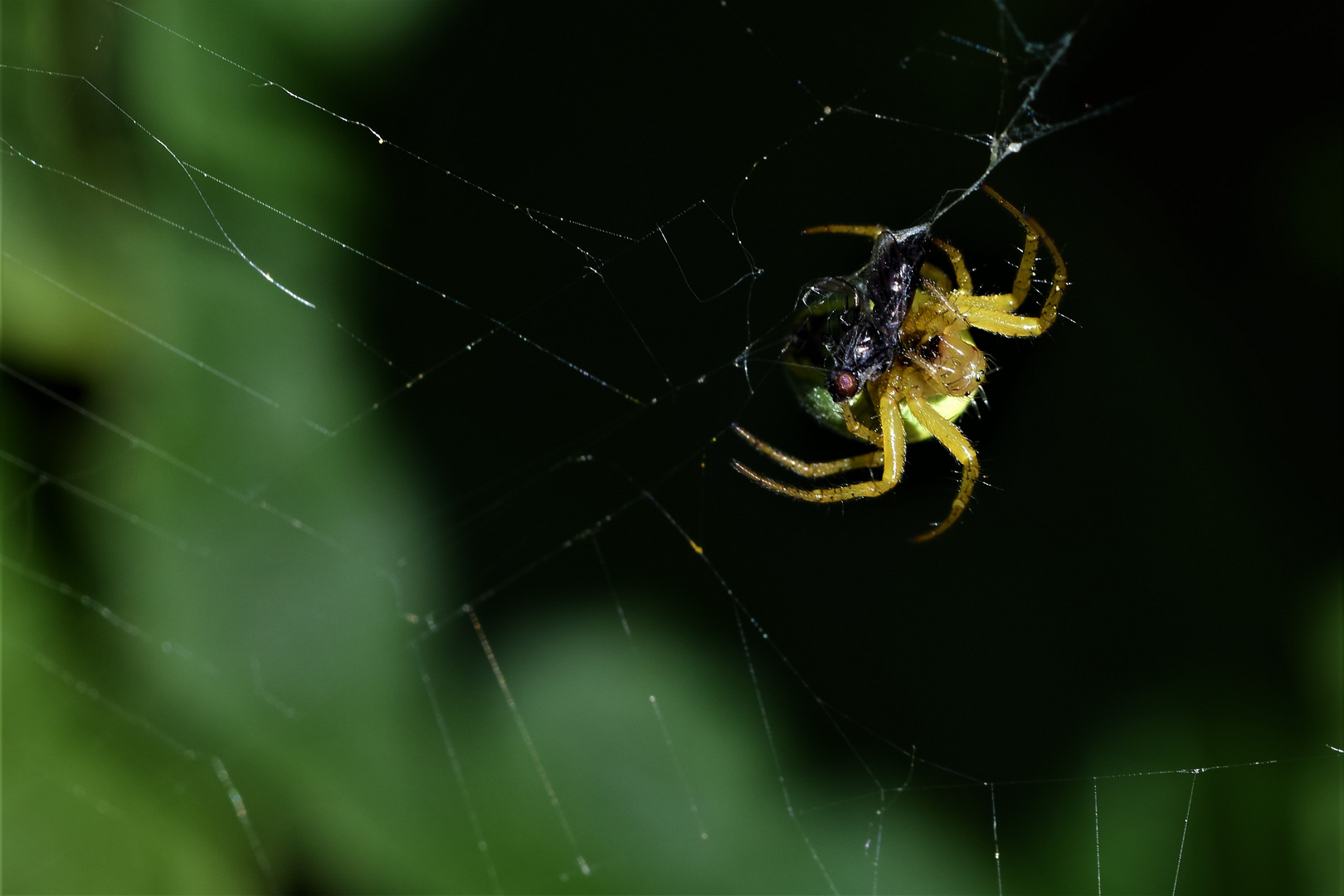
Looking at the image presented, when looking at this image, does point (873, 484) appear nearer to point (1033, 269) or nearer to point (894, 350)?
point (894, 350)

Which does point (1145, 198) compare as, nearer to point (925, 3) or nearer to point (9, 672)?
point (925, 3)

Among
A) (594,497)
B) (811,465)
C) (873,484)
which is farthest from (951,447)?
(594,497)

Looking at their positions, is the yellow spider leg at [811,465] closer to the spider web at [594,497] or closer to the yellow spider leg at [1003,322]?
the spider web at [594,497]

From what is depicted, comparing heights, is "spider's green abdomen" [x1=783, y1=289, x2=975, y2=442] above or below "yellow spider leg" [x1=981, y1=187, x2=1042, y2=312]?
below

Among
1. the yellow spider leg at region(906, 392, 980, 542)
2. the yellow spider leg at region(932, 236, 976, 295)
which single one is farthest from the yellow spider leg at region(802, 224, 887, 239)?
the yellow spider leg at region(906, 392, 980, 542)

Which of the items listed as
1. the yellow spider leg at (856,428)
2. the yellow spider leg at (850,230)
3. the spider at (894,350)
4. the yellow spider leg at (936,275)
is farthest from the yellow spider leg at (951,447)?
the yellow spider leg at (850,230)

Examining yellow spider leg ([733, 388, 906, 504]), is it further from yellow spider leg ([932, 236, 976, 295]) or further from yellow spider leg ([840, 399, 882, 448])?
yellow spider leg ([932, 236, 976, 295])

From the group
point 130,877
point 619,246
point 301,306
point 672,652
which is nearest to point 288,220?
point 301,306
